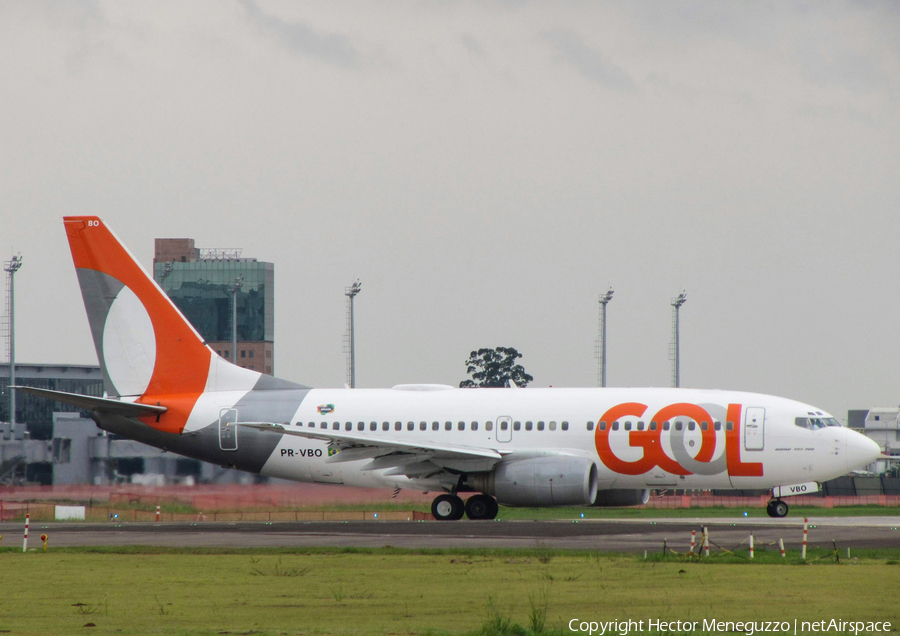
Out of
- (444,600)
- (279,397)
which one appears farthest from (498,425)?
(444,600)

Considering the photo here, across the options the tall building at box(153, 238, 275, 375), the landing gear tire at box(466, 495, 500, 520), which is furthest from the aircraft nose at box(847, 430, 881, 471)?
the tall building at box(153, 238, 275, 375)

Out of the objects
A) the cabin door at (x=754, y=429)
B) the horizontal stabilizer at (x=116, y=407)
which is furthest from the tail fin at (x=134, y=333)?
the cabin door at (x=754, y=429)

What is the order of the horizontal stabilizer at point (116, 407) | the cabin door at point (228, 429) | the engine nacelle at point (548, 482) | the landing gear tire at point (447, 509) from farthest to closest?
1. the cabin door at point (228, 429)
2. the horizontal stabilizer at point (116, 407)
3. the landing gear tire at point (447, 509)
4. the engine nacelle at point (548, 482)

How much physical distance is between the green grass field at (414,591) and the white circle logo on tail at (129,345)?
47.1 ft

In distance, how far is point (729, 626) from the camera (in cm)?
1371

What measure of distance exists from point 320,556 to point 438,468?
11.5 meters

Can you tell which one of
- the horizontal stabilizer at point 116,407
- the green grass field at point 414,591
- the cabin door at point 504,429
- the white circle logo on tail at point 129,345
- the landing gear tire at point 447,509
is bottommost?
the landing gear tire at point 447,509

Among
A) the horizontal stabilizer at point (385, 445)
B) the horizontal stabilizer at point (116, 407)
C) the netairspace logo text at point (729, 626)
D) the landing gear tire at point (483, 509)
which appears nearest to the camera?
the netairspace logo text at point (729, 626)

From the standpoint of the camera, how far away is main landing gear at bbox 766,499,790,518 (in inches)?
1321

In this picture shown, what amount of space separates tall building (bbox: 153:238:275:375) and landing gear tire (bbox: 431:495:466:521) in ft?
361

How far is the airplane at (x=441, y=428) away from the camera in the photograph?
3297cm

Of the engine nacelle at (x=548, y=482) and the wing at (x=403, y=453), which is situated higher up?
the wing at (x=403, y=453)

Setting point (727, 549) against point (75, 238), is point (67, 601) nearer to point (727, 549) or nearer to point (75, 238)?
point (727, 549)

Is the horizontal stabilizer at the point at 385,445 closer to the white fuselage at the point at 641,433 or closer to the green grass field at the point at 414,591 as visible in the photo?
the white fuselage at the point at 641,433
